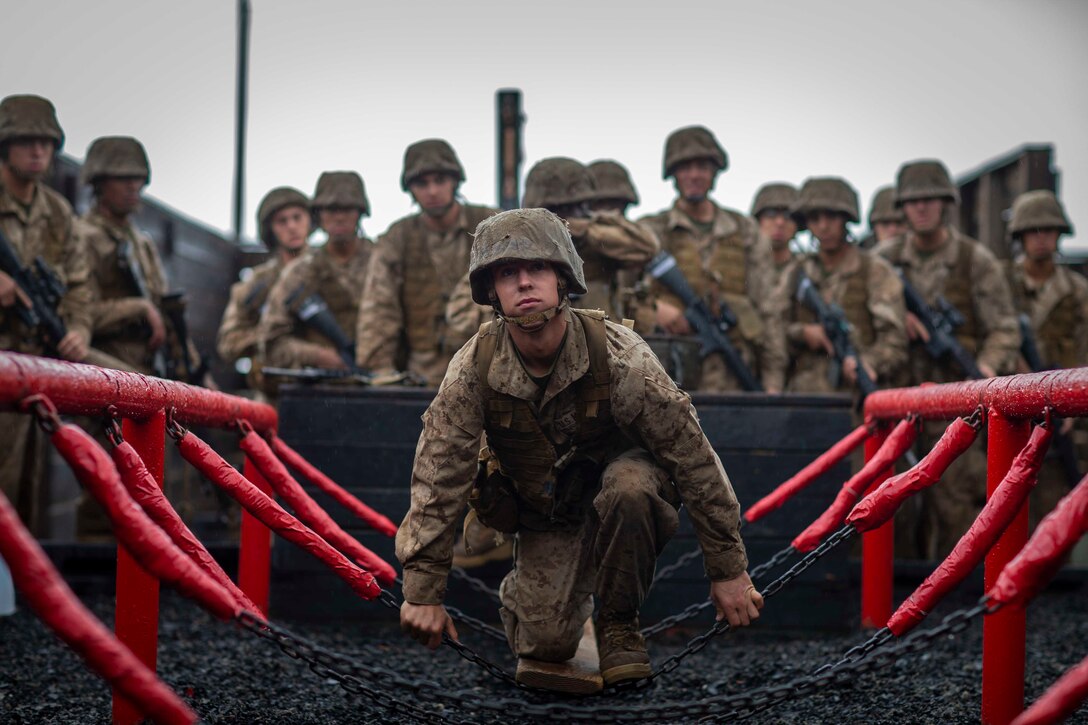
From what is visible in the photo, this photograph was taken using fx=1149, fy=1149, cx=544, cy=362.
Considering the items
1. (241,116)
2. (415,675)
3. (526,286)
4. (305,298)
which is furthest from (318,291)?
(241,116)

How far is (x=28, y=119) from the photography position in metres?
6.44

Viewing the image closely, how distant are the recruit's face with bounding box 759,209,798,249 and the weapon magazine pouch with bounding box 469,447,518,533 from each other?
22.8 ft

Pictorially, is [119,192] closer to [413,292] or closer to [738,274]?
[413,292]

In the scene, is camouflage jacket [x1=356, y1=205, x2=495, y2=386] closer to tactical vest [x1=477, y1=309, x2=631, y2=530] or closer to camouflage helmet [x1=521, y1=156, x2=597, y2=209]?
camouflage helmet [x1=521, y1=156, x2=597, y2=209]

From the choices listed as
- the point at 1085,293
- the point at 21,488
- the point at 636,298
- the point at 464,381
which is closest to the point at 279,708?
the point at 464,381

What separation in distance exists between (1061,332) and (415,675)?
6.10m

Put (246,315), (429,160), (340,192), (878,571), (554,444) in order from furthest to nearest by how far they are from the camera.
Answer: (246,315)
(340,192)
(429,160)
(878,571)
(554,444)

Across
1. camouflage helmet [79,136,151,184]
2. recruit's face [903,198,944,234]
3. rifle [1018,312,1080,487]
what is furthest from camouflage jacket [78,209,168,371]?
rifle [1018,312,1080,487]

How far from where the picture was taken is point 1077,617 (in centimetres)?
619

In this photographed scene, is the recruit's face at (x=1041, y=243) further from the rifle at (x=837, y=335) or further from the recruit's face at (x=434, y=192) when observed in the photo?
the recruit's face at (x=434, y=192)

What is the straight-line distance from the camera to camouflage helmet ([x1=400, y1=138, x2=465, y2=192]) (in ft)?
23.1

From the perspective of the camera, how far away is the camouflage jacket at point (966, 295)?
7641mm

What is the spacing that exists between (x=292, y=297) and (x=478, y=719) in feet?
14.9

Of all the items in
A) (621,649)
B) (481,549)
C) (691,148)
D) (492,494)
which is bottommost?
(481,549)
